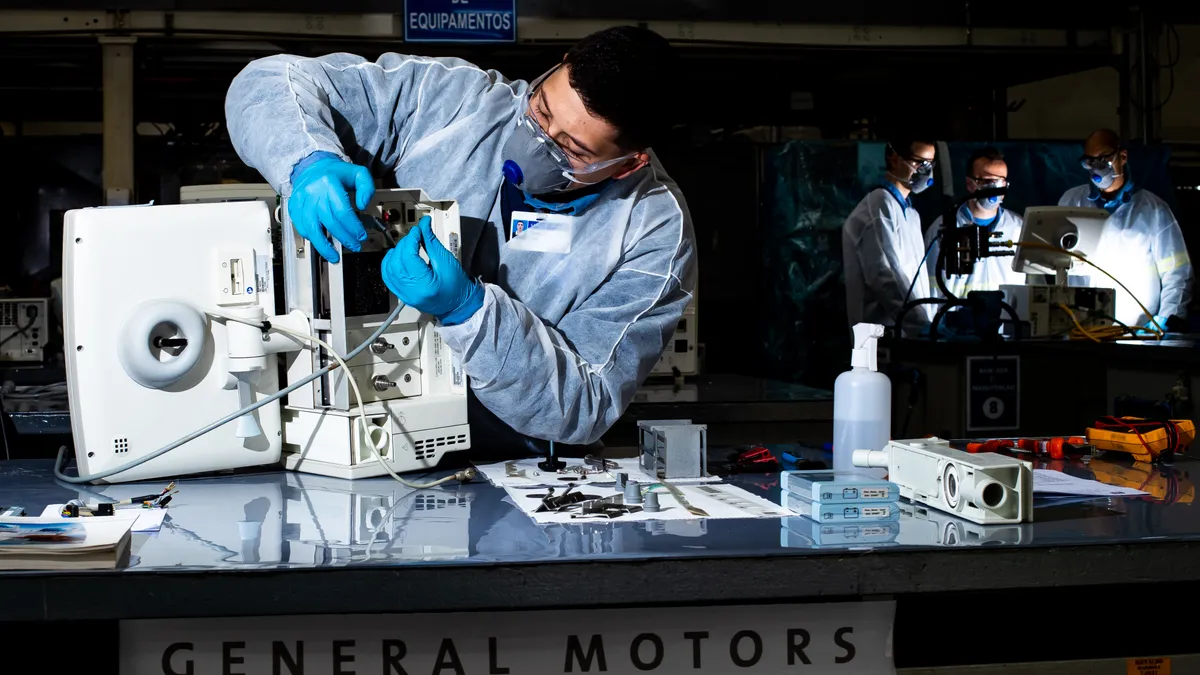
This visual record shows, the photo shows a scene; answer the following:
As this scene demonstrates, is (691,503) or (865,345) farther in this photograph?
(865,345)

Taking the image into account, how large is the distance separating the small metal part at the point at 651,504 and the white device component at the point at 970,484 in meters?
0.33

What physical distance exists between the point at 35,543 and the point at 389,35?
3.79 metres

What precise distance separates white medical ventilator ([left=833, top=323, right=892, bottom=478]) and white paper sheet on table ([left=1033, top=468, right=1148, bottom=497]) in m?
0.22

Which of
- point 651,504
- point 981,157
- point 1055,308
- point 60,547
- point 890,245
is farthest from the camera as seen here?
point 981,157

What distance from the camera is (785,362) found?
5.27 metres

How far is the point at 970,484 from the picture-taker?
123cm

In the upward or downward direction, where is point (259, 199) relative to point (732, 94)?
downward

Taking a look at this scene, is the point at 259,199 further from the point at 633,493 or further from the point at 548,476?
the point at 633,493

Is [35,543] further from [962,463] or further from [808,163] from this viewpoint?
[808,163]

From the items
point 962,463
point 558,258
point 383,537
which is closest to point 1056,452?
point 962,463

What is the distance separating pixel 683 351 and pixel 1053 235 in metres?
2.18

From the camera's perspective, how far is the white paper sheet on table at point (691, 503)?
1.27 meters

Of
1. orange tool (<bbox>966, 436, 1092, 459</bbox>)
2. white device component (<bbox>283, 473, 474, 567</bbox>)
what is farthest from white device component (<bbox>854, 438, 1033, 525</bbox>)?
white device component (<bbox>283, 473, 474, 567</bbox>)

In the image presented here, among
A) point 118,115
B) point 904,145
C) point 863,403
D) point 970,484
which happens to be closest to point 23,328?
point 118,115
